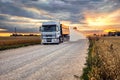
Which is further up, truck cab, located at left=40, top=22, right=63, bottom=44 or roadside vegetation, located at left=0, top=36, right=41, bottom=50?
truck cab, located at left=40, top=22, right=63, bottom=44

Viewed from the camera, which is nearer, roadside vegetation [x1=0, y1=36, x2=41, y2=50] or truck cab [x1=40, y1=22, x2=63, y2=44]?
roadside vegetation [x1=0, y1=36, x2=41, y2=50]

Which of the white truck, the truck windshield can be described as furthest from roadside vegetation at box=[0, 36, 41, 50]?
the truck windshield

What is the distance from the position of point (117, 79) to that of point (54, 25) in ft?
131

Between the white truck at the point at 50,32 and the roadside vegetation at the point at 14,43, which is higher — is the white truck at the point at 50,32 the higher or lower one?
the higher one

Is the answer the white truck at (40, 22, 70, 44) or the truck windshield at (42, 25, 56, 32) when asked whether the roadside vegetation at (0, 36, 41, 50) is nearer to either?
the white truck at (40, 22, 70, 44)

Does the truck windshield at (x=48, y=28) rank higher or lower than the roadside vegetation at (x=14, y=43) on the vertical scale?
higher

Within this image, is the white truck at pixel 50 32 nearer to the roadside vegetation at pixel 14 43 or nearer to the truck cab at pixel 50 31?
the truck cab at pixel 50 31

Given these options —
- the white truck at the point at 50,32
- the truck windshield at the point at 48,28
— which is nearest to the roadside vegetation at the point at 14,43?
the white truck at the point at 50,32

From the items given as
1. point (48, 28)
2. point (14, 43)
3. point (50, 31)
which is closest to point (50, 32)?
point (50, 31)

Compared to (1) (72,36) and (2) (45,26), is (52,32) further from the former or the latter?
(1) (72,36)

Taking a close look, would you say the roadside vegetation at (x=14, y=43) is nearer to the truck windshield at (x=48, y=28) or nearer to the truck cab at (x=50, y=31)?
the truck cab at (x=50, y=31)

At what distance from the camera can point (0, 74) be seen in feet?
44.7

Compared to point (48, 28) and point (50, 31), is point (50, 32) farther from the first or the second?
point (48, 28)

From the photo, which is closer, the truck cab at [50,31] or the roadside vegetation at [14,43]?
the roadside vegetation at [14,43]
